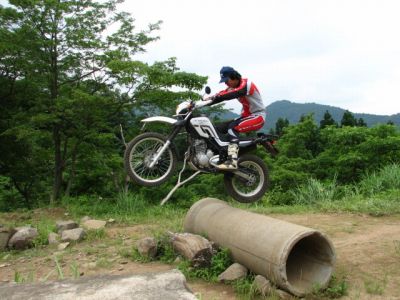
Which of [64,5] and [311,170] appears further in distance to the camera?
[311,170]

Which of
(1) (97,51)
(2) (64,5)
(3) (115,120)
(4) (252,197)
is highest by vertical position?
(2) (64,5)

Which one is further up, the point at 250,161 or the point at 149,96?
the point at 149,96

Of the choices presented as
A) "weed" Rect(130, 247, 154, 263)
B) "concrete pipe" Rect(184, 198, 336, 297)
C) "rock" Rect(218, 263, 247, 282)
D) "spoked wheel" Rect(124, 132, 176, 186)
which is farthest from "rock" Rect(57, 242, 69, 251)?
"rock" Rect(218, 263, 247, 282)

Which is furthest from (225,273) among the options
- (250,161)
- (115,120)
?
(115,120)

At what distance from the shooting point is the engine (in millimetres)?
6359

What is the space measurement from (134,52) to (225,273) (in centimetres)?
Result: 838

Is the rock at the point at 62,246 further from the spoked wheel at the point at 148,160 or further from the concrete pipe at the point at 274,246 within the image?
the spoked wheel at the point at 148,160

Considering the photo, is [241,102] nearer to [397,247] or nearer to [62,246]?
[397,247]

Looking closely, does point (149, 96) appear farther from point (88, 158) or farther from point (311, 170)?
point (311, 170)

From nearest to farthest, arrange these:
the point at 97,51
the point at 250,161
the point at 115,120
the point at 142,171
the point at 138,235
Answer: the point at 142,171, the point at 250,161, the point at 138,235, the point at 97,51, the point at 115,120

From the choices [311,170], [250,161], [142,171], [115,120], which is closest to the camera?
[142,171]

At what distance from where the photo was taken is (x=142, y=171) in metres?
6.18

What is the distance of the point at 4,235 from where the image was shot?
8.71 metres

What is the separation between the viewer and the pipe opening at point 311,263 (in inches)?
245
